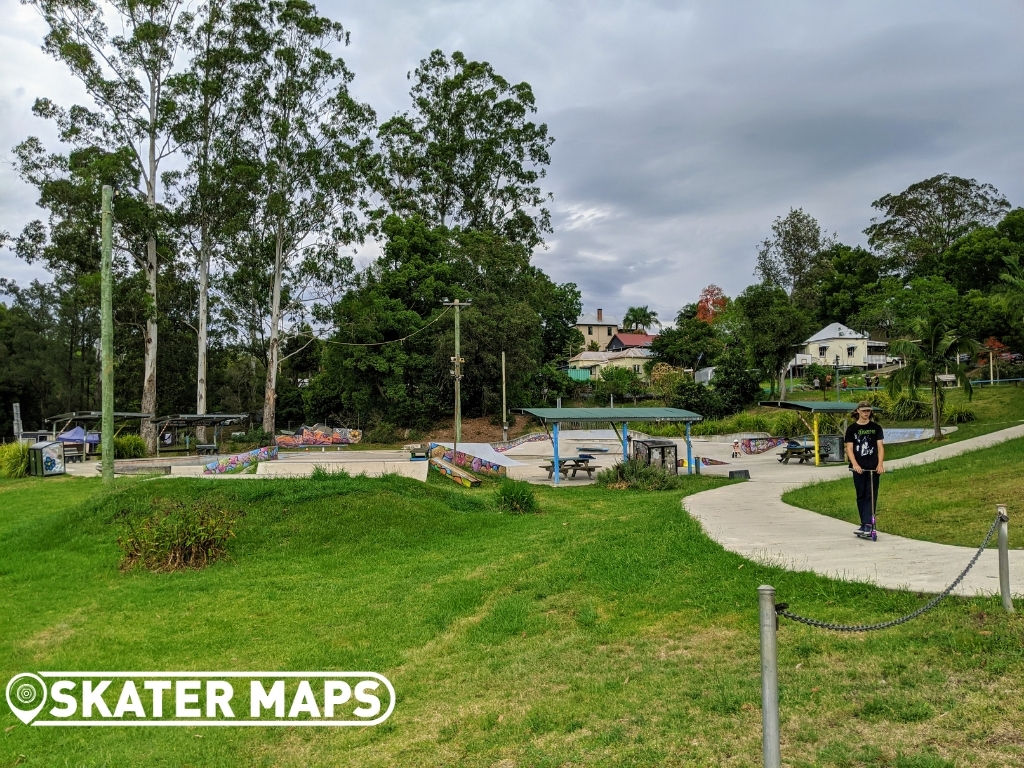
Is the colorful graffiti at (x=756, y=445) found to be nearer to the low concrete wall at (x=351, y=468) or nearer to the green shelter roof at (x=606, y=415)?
the green shelter roof at (x=606, y=415)

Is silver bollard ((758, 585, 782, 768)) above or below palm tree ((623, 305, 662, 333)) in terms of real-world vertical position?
below

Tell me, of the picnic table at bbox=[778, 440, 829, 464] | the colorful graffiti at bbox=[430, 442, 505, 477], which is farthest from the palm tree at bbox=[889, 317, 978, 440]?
the colorful graffiti at bbox=[430, 442, 505, 477]

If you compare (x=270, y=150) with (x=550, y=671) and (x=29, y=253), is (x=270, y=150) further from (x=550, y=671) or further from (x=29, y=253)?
(x=550, y=671)

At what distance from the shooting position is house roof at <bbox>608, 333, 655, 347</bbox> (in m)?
83.2

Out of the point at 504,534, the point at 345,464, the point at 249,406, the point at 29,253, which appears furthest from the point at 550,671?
the point at 249,406

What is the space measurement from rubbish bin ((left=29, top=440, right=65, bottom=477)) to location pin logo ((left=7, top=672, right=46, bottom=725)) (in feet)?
69.6

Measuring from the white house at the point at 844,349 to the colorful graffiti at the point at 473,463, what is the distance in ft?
135

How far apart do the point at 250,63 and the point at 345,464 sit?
1157 inches

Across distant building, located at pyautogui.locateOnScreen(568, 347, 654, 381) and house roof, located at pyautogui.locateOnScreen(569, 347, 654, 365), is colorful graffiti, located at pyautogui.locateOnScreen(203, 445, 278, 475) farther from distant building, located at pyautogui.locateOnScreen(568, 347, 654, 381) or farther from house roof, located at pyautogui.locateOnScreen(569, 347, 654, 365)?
house roof, located at pyautogui.locateOnScreen(569, 347, 654, 365)

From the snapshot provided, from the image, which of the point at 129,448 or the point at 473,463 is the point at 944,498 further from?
the point at 129,448

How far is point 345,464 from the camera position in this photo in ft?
59.0

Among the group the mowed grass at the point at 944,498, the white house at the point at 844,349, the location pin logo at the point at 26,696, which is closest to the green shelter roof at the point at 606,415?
the mowed grass at the point at 944,498

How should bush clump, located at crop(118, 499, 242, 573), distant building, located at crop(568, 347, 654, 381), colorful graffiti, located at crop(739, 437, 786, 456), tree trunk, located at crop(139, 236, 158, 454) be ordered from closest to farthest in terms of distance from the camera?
bush clump, located at crop(118, 499, 242, 573)
colorful graffiti, located at crop(739, 437, 786, 456)
tree trunk, located at crop(139, 236, 158, 454)
distant building, located at crop(568, 347, 654, 381)

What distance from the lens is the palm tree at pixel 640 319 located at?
99312 millimetres
